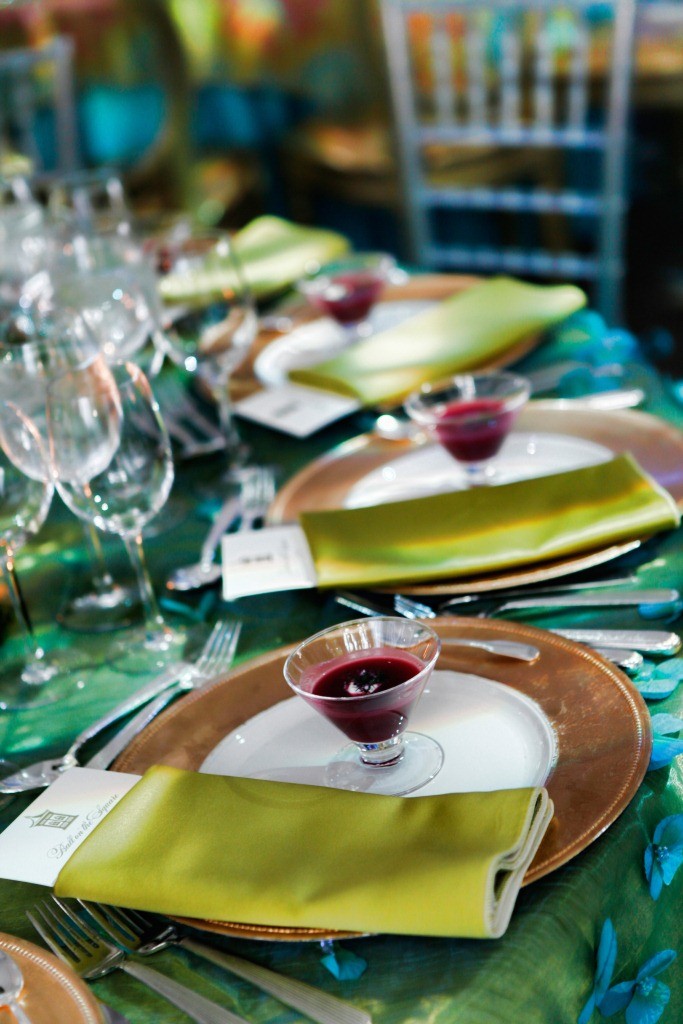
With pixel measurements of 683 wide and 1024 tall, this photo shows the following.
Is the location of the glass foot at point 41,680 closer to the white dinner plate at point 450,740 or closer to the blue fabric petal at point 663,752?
the white dinner plate at point 450,740

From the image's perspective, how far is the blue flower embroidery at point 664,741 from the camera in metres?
0.73

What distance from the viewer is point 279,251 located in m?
1.98

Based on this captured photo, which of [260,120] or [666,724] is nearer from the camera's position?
[666,724]

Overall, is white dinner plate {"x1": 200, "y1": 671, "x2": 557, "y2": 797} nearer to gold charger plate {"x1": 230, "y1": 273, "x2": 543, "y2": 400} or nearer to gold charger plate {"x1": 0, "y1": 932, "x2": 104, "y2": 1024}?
gold charger plate {"x1": 0, "y1": 932, "x2": 104, "y2": 1024}

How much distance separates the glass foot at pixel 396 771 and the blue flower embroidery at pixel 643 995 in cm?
17

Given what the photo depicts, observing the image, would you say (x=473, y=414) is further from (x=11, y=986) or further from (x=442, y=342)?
(x=11, y=986)

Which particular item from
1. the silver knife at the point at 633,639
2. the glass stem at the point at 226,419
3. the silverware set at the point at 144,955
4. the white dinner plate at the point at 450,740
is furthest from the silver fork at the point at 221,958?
the glass stem at the point at 226,419

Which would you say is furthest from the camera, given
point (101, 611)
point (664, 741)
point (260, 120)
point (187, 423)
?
point (260, 120)

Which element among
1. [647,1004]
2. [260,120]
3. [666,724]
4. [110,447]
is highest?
[110,447]

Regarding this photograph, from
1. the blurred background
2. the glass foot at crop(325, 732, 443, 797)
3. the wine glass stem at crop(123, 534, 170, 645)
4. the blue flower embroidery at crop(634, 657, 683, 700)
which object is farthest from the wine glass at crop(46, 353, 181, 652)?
the blurred background

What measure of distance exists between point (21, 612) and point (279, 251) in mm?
1085

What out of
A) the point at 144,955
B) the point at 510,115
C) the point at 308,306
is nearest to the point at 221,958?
the point at 144,955

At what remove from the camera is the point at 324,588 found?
1.00m

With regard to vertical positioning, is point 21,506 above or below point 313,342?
above
